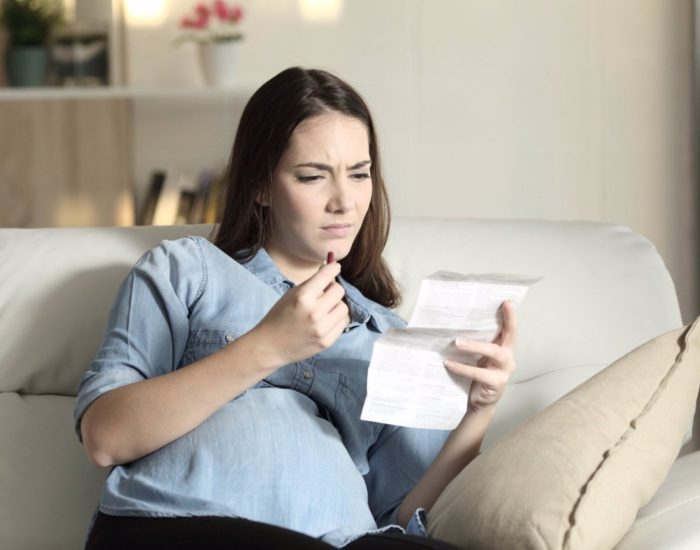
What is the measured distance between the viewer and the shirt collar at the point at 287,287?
5.75 ft

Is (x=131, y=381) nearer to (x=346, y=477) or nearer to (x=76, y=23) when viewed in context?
(x=346, y=477)

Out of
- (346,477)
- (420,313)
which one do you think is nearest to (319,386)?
(346,477)

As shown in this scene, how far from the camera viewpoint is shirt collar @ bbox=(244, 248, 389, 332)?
1.75 m

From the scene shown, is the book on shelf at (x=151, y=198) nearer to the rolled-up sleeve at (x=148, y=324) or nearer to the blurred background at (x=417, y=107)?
the blurred background at (x=417, y=107)

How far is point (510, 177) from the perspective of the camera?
363 centimetres

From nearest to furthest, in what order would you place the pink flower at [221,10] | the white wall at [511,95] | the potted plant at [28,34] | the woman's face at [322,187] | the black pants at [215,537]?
1. the black pants at [215,537]
2. the woman's face at [322,187]
3. the white wall at [511,95]
4. the pink flower at [221,10]
5. the potted plant at [28,34]

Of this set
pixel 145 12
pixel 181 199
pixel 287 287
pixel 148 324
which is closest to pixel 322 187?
pixel 287 287

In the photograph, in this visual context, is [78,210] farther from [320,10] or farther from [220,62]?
[320,10]

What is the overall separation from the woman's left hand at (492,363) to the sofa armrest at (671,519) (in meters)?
0.26

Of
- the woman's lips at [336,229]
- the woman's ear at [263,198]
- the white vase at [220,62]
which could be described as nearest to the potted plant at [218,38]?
the white vase at [220,62]

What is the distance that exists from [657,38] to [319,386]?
2.19m

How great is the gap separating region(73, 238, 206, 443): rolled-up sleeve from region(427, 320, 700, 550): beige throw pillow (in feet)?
1.42

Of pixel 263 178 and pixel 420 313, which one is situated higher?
pixel 263 178

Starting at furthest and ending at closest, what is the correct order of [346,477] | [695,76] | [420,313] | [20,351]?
[695,76], [20,351], [346,477], [420,313]
